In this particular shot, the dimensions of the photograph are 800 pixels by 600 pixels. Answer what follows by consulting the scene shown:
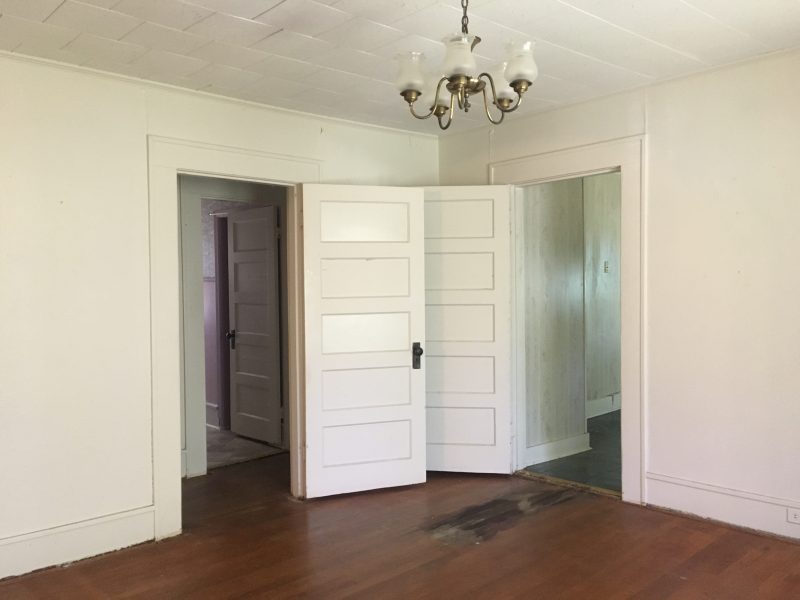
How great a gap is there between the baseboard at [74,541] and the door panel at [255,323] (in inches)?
81.5

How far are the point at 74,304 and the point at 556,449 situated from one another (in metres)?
3.60

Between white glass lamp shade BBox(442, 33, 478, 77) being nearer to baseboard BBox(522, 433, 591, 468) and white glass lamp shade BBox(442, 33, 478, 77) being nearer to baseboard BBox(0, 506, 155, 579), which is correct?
baseboard BBox(0, 506, 155, 579)

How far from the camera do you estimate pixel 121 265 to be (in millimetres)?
3494

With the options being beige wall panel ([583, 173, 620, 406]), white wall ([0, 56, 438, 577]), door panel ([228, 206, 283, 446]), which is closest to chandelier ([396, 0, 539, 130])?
white wall ([0, 56, 438, 577])

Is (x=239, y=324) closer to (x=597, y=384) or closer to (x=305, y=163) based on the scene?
(x=305, y=163)

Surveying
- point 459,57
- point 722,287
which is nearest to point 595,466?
point 722,287

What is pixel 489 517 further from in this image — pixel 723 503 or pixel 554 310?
pixel 554 310

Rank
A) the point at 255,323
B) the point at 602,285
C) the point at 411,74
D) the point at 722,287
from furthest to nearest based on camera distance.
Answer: the point at 602,285 < the point at 255,323 < the point at 722,287 < the point at 411,74

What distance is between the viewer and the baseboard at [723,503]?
340cm

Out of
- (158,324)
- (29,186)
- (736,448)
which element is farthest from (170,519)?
(736,448)

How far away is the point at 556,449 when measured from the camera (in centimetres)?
509

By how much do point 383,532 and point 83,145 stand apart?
104 inches

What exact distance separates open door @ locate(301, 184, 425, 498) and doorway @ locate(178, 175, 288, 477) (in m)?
1.20

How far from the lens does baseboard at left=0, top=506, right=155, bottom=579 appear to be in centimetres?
316
